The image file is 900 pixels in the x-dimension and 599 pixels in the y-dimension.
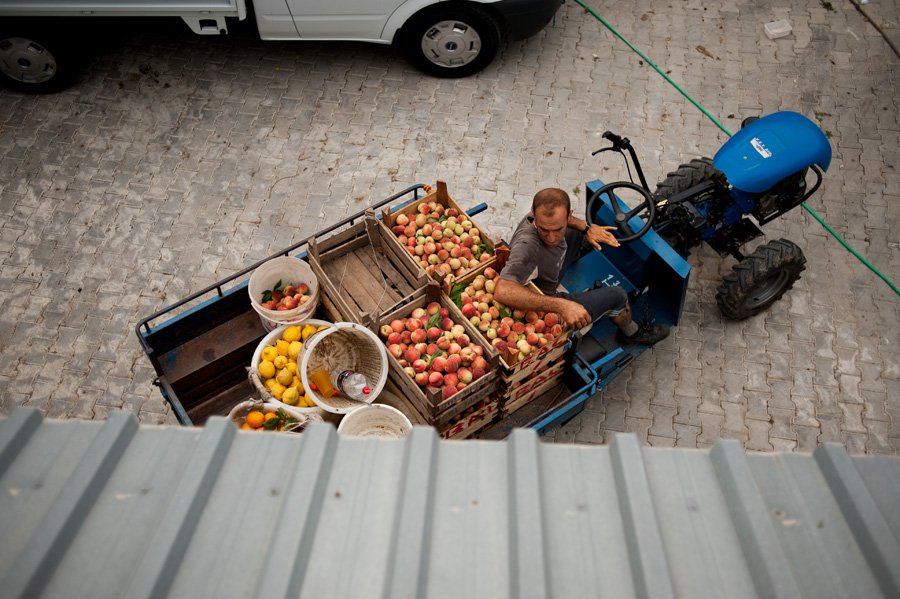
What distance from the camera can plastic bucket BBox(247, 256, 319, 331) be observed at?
510 cm

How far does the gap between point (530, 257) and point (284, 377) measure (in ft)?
6.67

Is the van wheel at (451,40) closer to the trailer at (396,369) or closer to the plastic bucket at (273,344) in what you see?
the trailer at (396,369)

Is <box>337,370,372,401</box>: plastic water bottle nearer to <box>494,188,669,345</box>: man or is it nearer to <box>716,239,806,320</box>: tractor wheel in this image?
<box>494,188,669,345</box>: man

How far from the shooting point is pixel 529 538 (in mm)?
2512

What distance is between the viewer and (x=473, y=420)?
5.05 meters

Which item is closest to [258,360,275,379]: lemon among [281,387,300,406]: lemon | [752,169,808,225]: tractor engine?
[281,387,300,406]: lemon

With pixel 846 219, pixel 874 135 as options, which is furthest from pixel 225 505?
pixel 874 135

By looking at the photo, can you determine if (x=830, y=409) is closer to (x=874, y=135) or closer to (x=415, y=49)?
(x=874, y=135)

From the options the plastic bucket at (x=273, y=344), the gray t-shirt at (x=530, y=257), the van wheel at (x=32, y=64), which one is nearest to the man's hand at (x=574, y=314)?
the gray t-shirt at (x=530, y=257)

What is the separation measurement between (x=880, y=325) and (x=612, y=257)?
9.85 feet

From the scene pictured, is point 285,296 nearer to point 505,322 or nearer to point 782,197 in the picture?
point 505,322

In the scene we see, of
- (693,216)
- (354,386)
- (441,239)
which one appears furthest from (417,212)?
(693,216)

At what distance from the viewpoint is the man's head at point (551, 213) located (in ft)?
15.5

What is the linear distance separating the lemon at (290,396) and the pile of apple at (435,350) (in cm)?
77
